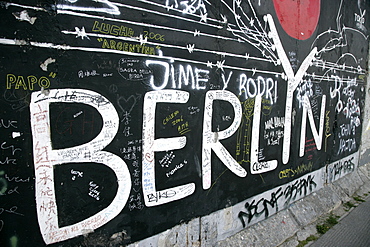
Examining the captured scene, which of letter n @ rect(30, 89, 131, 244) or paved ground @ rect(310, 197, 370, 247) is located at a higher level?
letter n @ rect(30, 89, 131, 244)

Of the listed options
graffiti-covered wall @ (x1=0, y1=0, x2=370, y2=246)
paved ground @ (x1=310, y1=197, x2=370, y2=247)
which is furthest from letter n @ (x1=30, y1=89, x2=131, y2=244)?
paved ground @ (x1=310, y1=197, x2=370, y2=247)

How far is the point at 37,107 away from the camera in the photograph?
6.56 ft

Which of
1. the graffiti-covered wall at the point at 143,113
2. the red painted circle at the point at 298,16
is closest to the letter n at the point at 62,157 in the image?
the graffiti-covered wall at the point at 143,113

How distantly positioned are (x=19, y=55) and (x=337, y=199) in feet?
21.0

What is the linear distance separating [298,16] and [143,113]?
3553 millimetres

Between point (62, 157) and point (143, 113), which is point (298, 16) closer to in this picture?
point (143, 113)

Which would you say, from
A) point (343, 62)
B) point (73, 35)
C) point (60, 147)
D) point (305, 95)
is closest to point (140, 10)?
point (73, 35)

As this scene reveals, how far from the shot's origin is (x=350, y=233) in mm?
4477

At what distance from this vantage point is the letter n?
203 centimetres

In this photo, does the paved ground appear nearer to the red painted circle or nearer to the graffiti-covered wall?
the graffiti-covered wall

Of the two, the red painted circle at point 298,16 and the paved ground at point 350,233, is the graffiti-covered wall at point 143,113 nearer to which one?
the red painted circle at point 298,16

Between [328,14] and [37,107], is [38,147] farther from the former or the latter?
[328,14]

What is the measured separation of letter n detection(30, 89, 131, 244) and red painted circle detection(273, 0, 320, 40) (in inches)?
130

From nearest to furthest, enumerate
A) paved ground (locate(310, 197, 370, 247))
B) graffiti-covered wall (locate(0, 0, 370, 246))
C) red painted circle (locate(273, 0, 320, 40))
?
1. graffiti-covered wall (locate(0, 0, 370, 246))
2. paved ground (locate(310, 197, 370, 247))
3. red painted circle (locate(273, 0, 320, 40))
